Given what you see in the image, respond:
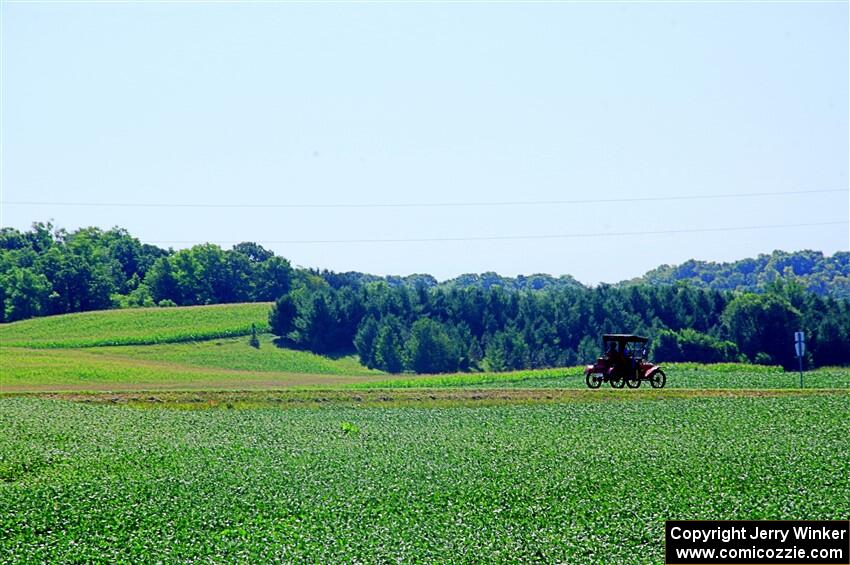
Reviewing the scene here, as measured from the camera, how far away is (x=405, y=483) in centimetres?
3306

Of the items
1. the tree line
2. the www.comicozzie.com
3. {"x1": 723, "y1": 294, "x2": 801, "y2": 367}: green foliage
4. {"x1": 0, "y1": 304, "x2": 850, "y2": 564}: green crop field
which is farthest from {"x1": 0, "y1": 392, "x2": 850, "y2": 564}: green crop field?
{"x1": 723, "y1": 294, "x2": 801, "y2": 367}: green foliage

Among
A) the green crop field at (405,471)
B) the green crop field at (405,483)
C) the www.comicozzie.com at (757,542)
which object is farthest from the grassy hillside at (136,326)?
the www.comicozzie.com at (757,542)

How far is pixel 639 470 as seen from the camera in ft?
112

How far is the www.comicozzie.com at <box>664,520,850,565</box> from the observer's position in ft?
81.3

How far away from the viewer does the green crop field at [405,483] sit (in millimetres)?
26328

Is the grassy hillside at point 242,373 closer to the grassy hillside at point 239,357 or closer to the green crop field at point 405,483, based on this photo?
the grassy hillside at point 239,357

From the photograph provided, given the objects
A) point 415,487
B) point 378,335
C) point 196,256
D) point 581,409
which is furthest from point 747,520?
point 196,256

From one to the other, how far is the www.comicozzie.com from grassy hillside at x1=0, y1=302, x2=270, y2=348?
103277 millimetres

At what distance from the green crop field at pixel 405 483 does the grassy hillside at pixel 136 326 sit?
75.2 m

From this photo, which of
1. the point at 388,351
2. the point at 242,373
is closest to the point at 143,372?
the point at 242,373

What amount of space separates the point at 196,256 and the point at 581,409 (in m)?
131

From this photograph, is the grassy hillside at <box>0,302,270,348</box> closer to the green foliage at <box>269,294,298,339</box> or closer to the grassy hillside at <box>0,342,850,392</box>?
the green foliage at <box>269,294,298,339</box>

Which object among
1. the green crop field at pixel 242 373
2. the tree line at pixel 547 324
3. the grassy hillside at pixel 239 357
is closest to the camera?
the green crop field at pixel 242 373

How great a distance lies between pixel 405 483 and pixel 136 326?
10321cm
